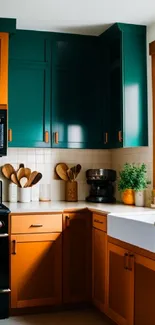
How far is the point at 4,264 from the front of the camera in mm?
3537

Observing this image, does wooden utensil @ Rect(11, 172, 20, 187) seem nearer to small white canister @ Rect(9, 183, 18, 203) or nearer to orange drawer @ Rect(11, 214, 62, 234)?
small white canister @ Rect(9, 183, 18, 203)

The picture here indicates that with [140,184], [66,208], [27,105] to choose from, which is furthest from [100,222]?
[27,105]

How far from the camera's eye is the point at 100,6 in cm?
349

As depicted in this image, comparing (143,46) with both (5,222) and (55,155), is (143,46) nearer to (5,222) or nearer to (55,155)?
(55,155)

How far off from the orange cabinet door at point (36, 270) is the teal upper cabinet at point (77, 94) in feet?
3.13

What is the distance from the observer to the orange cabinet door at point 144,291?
270 cm

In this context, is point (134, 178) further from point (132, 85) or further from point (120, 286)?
point (120, 286)

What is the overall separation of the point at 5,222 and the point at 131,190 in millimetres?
1135

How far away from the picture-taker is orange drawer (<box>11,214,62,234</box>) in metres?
3.60

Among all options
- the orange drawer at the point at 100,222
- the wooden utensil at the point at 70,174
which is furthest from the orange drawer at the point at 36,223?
the wooden utensil at the point at 70,174

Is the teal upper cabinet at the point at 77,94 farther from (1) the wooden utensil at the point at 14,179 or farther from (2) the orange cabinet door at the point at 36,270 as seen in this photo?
(2) the orange cabinet door at the point at 36,270

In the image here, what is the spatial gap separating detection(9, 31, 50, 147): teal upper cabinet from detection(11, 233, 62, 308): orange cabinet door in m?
0.90

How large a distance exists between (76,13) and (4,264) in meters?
2.05

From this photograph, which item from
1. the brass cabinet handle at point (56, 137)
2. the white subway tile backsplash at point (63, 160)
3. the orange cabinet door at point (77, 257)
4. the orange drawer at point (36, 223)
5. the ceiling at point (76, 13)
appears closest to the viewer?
the ceiling at point (76, 13)
